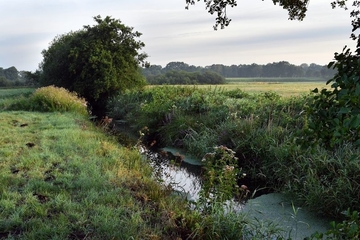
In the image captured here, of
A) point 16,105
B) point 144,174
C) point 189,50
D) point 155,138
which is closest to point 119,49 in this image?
point 189,50

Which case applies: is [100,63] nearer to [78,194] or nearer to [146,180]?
[146,180]

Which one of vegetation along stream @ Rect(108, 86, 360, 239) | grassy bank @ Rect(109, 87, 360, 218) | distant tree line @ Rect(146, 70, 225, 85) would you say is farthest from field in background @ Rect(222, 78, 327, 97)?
distant tree line @ Rect(146, 70, 225, 85)

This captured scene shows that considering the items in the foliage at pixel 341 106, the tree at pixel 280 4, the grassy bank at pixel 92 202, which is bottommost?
the grassy bank at pixel 92 202

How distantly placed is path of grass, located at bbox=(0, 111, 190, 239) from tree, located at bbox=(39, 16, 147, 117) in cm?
1306

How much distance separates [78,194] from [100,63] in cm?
1632

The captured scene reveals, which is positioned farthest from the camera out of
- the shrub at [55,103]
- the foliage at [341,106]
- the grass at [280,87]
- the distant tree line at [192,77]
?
the distant tree line at [192,77]

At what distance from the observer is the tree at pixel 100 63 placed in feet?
63.6

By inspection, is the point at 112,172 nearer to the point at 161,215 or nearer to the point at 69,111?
the point at 161,215

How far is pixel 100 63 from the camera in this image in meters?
19.4

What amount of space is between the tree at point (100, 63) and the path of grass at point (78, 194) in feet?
42.8

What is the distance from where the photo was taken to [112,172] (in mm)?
5016

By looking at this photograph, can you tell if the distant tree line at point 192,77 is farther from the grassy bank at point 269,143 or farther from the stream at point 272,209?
the stream at point 272,209

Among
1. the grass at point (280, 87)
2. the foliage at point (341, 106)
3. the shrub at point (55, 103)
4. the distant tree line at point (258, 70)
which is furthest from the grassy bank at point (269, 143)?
the distant tree line at point (258, 70)

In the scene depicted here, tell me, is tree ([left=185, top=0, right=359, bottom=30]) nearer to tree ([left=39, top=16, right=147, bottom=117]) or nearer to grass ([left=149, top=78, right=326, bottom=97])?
grass ([left=149, top=78, right=326, bottom=97])
